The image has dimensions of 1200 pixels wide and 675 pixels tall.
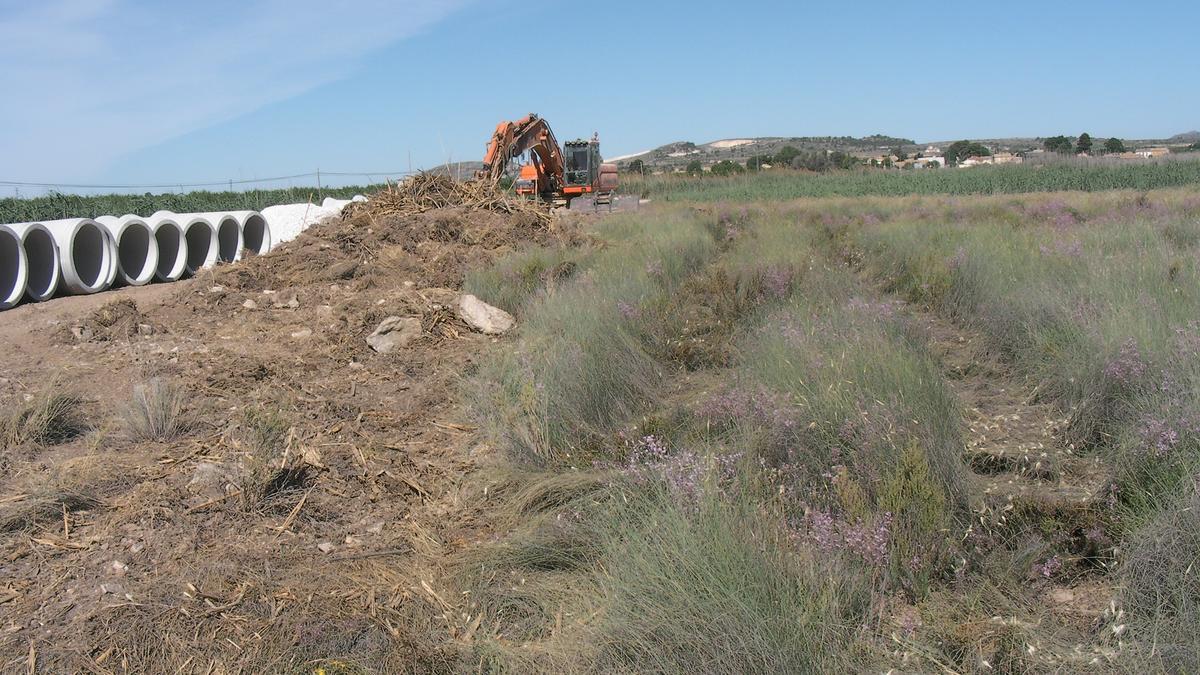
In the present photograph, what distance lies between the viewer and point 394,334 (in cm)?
813

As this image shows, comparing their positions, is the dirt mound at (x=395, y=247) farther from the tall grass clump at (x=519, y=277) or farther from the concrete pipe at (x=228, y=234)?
the concrete pipe at (x=228, y=234)

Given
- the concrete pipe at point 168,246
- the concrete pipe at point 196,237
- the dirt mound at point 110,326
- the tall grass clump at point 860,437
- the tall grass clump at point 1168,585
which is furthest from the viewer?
the concrete pipe at point 196,237

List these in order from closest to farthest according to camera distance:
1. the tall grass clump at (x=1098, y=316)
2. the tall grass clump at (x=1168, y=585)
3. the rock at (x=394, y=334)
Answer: the tall grass clump at (x=1168, y=585), the tall grass clump at (x=1098, y=316), the rock at (x=394, y=334)

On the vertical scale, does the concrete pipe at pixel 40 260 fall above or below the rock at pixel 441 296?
above

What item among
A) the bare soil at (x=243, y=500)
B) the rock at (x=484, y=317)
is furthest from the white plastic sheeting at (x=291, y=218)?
the rock at (x=484, y=317)

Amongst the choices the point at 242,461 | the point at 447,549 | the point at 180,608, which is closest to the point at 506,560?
the point at 447,549

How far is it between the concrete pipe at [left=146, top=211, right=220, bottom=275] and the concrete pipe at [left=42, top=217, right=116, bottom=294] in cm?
104

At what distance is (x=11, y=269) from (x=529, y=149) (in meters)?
11.9

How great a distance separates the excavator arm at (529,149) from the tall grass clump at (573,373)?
11.2 metres

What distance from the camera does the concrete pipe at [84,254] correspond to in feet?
38.6

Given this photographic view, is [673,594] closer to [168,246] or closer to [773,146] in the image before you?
[168,246]

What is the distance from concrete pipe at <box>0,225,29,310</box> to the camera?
10898 mm

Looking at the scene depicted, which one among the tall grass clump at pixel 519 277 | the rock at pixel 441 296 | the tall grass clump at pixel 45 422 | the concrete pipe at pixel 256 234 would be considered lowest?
the tall grass clump at pixel 45 422

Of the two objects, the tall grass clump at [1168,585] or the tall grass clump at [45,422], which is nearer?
Answer: the tall grass clump at [1168,585]
